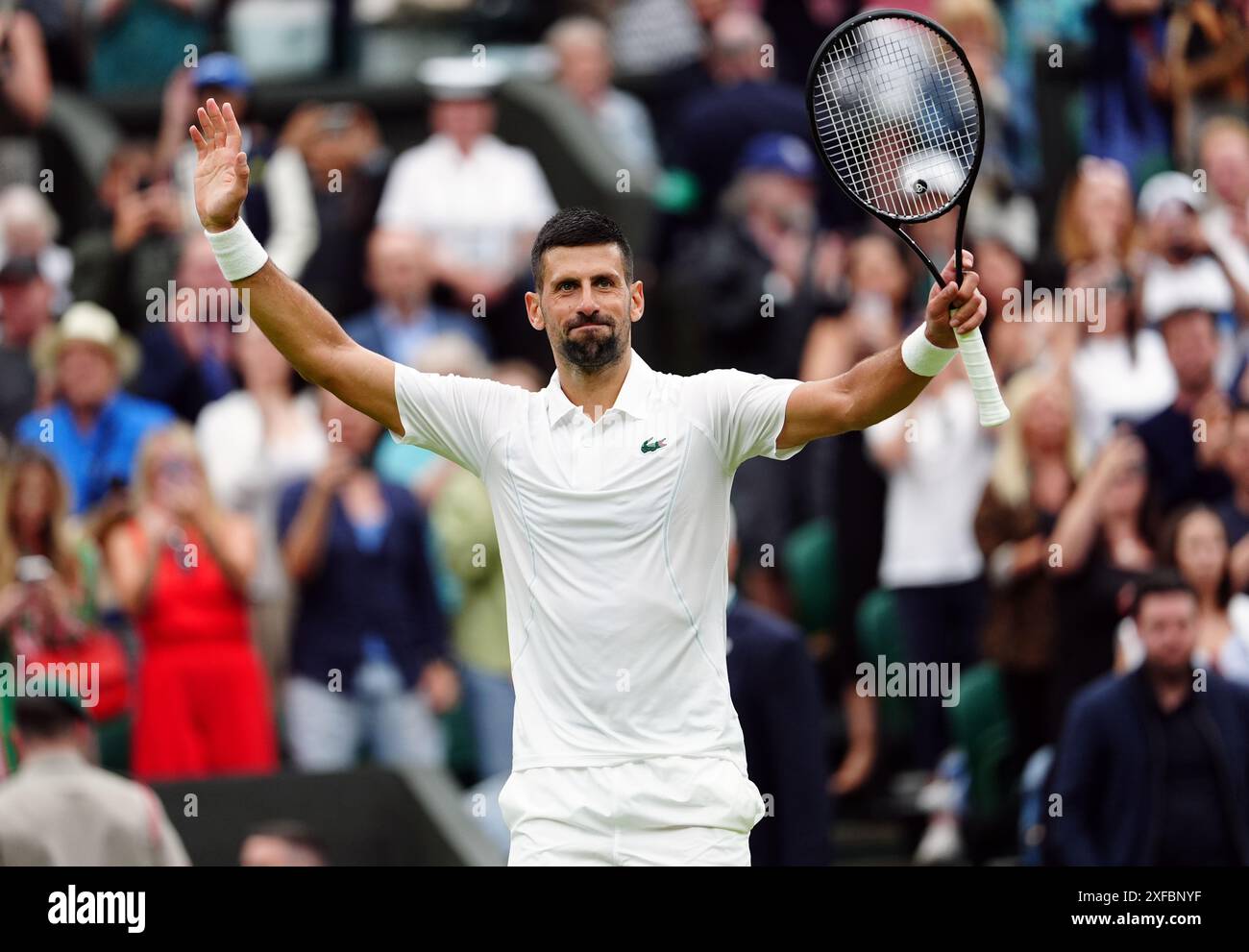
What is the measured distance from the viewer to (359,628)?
10141 millimetres

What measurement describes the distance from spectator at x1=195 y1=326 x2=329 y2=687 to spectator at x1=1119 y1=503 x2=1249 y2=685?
328cm

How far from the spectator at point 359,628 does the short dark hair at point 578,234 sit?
4.22 meters

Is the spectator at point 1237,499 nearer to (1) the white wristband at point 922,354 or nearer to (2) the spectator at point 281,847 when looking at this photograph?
(2) the spectator at point 281,847

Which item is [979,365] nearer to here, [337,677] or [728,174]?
[337,677]

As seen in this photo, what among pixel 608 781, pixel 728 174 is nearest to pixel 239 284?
pixel 608 781

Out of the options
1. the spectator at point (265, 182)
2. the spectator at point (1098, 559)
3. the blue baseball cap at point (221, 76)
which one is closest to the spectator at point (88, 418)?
the spectator at point (265, 182)

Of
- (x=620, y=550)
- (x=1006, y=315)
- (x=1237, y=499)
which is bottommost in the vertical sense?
(x=620, y=550)

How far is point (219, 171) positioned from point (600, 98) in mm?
7434

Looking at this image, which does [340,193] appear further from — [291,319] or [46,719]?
[291,319]

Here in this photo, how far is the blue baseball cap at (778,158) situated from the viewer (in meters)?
11.5

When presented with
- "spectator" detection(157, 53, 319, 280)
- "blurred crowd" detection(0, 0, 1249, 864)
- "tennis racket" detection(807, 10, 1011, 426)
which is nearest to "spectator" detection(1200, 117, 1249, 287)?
"blurred crowd" detection(0, 0, 1249, 864)

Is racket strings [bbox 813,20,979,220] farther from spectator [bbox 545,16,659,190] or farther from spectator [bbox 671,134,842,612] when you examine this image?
spectator [bbox 545,16,659,190]

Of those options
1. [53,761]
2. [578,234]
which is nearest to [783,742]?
[53,761]
